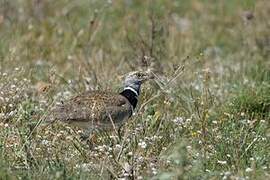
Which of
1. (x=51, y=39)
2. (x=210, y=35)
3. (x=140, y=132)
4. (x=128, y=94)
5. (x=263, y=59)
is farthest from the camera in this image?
(x=210, y=35)

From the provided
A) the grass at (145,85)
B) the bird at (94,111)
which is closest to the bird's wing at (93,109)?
the bird at (94,111)

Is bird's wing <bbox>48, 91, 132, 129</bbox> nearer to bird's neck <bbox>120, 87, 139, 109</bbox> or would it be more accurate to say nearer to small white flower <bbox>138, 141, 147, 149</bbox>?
bird's neck <bbox>120, 87, 139, 109</bbox>

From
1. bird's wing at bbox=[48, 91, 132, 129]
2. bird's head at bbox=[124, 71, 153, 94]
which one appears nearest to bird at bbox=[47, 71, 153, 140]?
bird's wing at bbox=[48, 91, 132, 129]

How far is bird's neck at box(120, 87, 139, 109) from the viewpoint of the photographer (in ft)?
23.9

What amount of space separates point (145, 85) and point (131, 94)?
0.66 meters

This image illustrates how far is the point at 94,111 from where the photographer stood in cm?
683

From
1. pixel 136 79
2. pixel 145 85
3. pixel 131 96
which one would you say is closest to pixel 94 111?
pixel 131 96

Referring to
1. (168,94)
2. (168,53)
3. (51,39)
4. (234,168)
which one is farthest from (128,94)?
(51,39)

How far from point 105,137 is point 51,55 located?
121 inches

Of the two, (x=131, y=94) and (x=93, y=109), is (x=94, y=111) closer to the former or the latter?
(x=93, y=109)

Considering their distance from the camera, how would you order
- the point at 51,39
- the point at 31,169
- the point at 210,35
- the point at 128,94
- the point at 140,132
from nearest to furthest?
the point at 31,169 < the point at 140,132 < the point at 128,94 < the point at 51,39 < the point at 210,35

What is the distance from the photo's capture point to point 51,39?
33.9 ft

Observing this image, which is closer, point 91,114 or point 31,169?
point 31,169

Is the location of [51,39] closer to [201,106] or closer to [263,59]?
[263,59]
